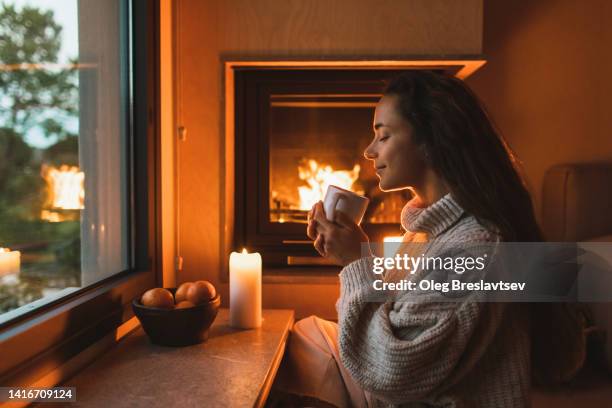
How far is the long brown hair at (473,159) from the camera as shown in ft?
2.81

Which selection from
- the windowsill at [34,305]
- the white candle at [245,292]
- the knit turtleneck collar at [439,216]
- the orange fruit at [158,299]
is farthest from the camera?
the white candle at [245,292]

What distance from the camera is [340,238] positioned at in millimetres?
959

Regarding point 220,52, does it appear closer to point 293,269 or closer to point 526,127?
point 293,269

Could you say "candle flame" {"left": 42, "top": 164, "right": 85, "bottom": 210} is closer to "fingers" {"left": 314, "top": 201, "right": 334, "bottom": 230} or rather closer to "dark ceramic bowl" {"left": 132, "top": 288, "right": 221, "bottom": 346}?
"dark ceramic bowl" {"left": 132, "top": 288, "right": 221, "bottom": 346}

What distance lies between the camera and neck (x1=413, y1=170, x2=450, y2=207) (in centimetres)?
97

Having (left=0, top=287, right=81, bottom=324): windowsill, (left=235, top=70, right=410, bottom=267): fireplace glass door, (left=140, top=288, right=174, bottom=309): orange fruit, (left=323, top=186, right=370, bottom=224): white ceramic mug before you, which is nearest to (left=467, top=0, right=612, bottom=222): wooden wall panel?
(left=235, top=70, right=410, bottom=267): fireplace glass door

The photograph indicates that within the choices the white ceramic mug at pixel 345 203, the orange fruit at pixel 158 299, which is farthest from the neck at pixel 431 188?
the orange fruit at pixel 158 299

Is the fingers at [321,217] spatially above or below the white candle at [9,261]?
above

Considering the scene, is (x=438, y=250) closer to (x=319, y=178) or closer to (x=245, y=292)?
(x=245, y=292)

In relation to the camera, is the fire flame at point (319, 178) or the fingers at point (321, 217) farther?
the fire flame at point (319, 178)

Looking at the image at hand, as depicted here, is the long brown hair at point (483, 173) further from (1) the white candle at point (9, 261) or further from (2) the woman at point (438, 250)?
(1) the white candle at point (9, 261)

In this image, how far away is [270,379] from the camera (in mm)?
921

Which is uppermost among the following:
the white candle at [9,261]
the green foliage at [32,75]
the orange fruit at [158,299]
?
→ the green foliage at [32,75]

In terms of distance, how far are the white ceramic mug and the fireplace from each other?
2.06 feet
